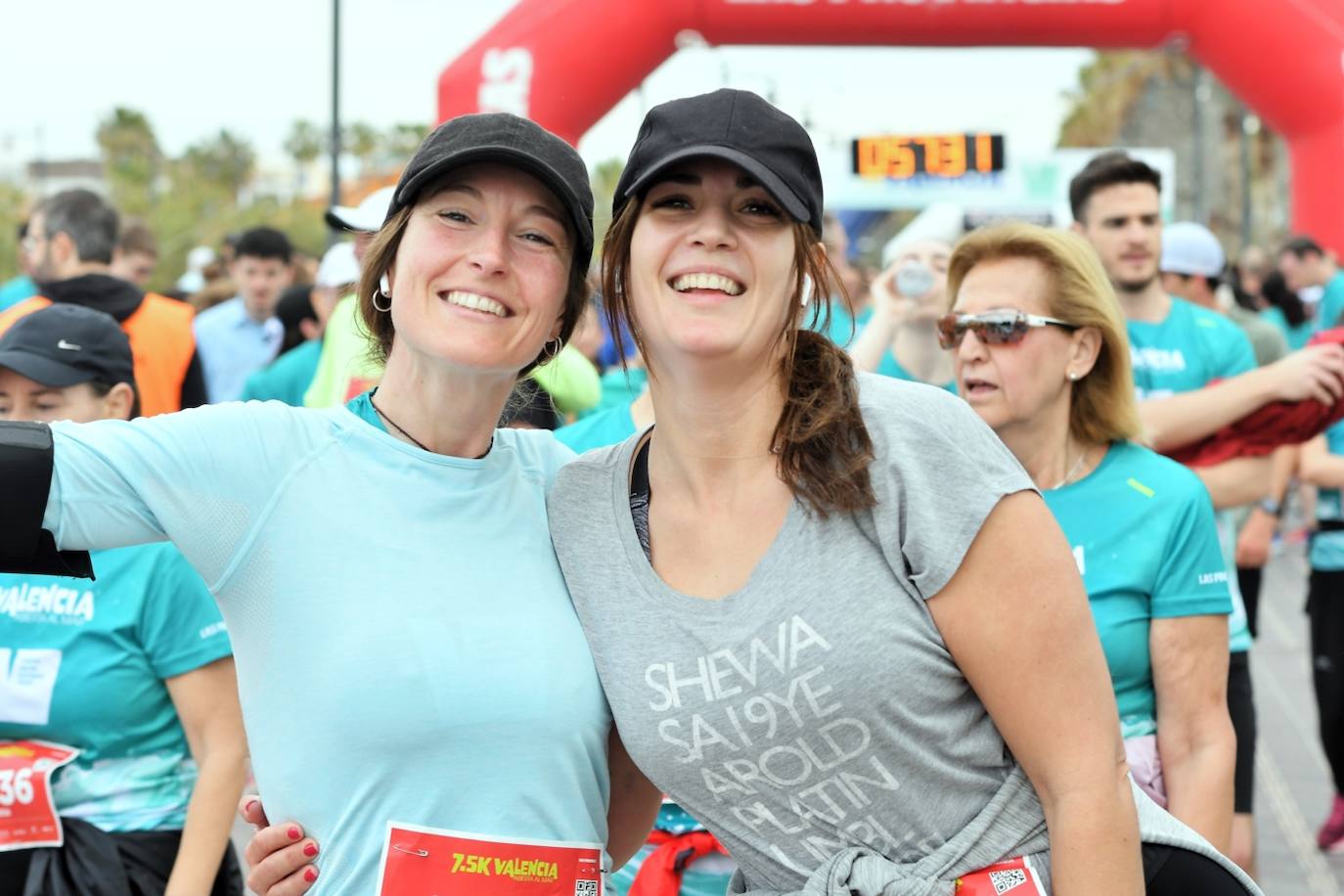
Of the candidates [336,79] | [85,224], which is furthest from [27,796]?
[336,79]

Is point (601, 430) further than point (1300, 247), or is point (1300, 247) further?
point (1300, 247)

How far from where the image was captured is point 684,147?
2014mm

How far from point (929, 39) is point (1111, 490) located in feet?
21.7

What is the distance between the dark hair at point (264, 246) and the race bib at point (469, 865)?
23.8 ft

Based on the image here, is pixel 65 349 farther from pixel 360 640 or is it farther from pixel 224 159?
pixel 224 159

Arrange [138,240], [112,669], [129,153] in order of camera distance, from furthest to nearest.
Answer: [129,153] < [138,240] < [112,669]

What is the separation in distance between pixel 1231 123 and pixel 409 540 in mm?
47340

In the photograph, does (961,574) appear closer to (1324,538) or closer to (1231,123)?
(1324,538)

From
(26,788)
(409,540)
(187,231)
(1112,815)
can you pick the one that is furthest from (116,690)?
(187,231)

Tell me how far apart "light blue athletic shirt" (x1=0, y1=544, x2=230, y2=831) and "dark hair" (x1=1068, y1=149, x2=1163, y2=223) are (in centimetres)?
344

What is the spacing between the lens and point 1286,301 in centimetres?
1112

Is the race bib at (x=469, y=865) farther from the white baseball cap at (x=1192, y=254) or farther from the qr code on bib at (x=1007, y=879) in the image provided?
the white baseball cap at (x=1192, y=254)

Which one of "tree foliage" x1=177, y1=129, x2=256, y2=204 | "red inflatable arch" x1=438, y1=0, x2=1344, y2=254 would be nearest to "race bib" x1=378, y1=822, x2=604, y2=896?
"red inflatable arch" x1=438, y1=0, x2=1344, y2=254

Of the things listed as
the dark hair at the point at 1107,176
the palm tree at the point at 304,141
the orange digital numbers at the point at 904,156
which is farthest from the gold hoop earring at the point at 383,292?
the palm tree at the point at 304,141
